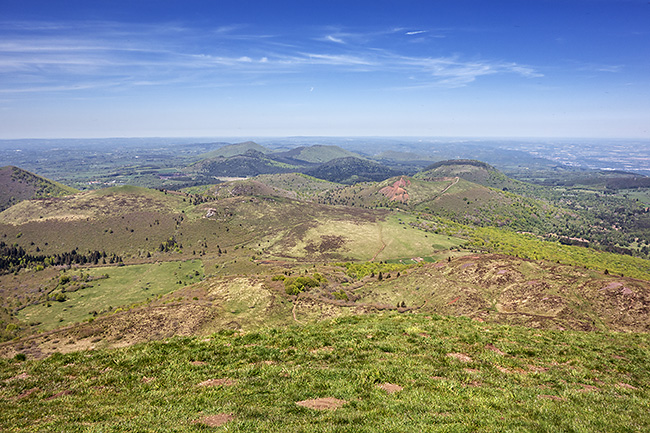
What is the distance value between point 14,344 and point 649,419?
77.8m

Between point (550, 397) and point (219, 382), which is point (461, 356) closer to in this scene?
point (550, 397)

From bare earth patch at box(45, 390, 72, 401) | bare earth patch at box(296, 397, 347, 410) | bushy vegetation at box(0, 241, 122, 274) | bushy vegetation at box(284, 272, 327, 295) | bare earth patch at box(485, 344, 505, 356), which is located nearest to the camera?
bare earth patch at box(296, 397, 347, 410)

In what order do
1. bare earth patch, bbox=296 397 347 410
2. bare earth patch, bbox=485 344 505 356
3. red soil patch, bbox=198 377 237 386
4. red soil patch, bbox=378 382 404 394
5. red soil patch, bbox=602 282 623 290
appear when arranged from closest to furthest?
bare earth patch, bbox=296 397 347 410 → red soil patch, bbox=378 382 404 394 → red soil patch, bbox=198 377 237 386 → bare earth patch, bbox=485 344 505 356 → red soil patch, bbox=602 282 623 290

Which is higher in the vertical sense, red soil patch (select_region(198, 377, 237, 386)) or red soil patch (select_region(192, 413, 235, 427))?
red soil patch (select_region(192, 413, 235, 427))

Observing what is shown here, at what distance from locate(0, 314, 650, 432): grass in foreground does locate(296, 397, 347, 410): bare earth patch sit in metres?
0.34

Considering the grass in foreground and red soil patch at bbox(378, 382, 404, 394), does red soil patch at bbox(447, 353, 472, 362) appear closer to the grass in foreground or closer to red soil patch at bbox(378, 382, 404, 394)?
the grass in foreground

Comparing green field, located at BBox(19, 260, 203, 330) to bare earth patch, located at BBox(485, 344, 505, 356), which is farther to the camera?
green field, located at BBox(19, 260, 203, 330)

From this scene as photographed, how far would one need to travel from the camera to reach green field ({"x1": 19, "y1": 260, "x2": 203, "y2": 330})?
398ft

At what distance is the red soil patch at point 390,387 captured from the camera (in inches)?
683

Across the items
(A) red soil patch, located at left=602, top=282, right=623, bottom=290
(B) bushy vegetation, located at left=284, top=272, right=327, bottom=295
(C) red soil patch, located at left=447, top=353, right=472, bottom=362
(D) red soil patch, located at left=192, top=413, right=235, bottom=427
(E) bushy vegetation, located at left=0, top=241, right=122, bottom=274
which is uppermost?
(D) red soil patch, located at left=192, top=413, right=235, bottom=427

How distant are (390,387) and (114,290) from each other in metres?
179

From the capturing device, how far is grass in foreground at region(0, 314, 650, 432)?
1366cm

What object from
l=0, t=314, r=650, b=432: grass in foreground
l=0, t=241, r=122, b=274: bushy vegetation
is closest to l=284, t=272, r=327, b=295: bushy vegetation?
l=0, t=314, r=650, b=432: grass in foreground

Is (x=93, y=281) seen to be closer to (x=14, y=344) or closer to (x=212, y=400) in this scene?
(x=14, y=344)
